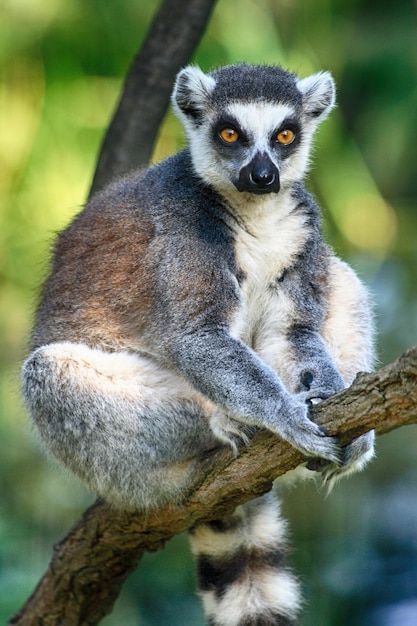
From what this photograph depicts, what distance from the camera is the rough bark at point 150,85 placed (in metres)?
5.32

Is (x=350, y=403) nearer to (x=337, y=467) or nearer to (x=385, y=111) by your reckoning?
(x=337, y=467)

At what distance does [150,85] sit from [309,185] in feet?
11.5

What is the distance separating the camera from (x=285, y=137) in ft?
12.9

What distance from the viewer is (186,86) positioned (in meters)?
4.05

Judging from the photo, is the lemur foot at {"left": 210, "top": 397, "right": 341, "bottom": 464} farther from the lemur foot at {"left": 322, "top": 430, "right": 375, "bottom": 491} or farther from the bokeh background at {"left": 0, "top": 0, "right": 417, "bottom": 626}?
the bokeh background at {"left": 0, "top": 0, "right": 417, "bottom": 626}

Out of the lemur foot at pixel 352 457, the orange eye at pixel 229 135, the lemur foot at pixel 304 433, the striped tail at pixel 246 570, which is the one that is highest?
the orange eye at pixel 229 135

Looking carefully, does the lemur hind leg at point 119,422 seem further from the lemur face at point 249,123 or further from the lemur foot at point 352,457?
the lemur face at point 249,123

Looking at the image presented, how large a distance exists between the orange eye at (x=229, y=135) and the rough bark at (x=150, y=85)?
1.45 metres

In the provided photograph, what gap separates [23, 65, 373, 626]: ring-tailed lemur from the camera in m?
3.76

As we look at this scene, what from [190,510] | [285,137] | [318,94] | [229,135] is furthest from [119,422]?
[318,94]

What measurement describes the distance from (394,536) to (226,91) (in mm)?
4320

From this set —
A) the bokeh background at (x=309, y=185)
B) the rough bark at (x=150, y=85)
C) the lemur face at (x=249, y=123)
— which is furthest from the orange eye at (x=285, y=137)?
the bokeh background at (x=309, y=185)

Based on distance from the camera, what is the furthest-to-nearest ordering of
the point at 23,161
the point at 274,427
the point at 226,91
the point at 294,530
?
the point at 23,161
the point at 294,530
the point at 226,91
the point at 274,427

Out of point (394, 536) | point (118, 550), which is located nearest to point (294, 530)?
point (394, 536)
